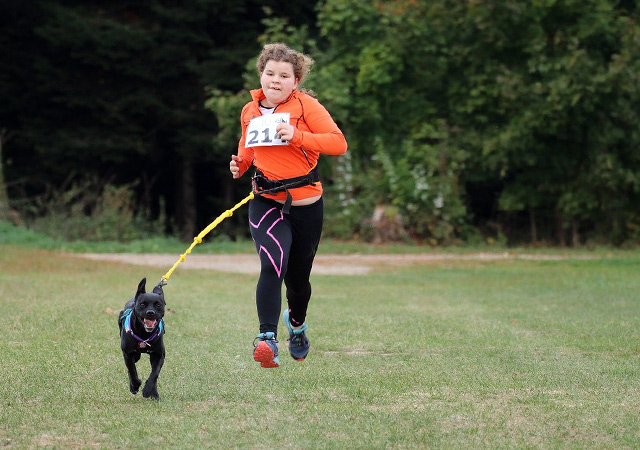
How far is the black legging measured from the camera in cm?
684

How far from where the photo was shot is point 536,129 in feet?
74.2

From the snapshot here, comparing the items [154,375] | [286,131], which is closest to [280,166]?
[286,131]

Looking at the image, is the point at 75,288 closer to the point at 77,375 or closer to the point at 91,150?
the point at 77,375

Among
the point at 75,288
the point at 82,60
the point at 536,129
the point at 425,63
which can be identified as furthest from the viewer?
the point at 82,60

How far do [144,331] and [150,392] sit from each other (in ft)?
1.48

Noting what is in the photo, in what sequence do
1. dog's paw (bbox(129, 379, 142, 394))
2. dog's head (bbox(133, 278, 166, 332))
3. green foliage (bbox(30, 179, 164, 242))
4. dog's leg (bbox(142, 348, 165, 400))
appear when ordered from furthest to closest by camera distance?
green foliage (bbox(30, 179, 164, 242)) → dog's paw (bbox(129, 379, 142, 394)) → dog's leg (bbox(142, 348, 165, 400)) → dog's head (bbox(133, 278, 166, 332))

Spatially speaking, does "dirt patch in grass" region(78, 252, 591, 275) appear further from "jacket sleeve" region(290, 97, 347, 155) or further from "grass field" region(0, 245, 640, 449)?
"jacket sleeve" region(290, 97, 347, 155)

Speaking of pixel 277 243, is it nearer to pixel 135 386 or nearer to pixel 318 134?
pixel 318 134

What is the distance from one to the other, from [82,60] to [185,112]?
117 inches

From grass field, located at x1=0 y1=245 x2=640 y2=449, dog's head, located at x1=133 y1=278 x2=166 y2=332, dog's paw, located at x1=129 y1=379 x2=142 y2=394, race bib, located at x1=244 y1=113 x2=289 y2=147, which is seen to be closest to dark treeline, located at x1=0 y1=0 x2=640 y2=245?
grass field, located at x1=0 y1=245 x2=640 y2=449

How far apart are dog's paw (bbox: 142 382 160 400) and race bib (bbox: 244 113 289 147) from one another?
1660 mm

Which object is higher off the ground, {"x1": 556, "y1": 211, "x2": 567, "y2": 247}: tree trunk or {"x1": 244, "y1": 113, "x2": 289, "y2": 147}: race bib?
{"x1": 244, "y1": 113, "x2": 289, "y2": 147}: race bib

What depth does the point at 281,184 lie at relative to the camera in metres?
6.84

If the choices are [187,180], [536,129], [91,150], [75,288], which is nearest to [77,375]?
[75,288]
